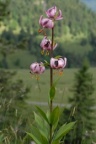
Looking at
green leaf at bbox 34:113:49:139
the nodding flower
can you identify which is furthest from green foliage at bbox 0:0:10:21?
the nodding flower

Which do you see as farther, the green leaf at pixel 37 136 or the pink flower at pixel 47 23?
the green leaf at pixel 37 136

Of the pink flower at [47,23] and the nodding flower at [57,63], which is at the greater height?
the pink flower at [47,23]

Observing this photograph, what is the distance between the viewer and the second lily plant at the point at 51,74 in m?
4.21

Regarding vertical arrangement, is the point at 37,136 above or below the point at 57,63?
below

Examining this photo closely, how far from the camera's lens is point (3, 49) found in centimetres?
3619

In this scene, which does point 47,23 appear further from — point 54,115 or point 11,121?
point 11,121

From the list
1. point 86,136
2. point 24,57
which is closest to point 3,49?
point 86,136

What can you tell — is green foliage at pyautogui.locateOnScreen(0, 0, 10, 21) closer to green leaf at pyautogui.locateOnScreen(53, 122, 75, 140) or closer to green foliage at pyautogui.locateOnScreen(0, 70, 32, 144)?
green foliage at pyautogui.locateOnScreen(0, 70, 32, 144)

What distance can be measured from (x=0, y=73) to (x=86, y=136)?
99.5ft

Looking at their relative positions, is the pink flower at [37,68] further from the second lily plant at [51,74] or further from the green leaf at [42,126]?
the green leaf at [42,126]

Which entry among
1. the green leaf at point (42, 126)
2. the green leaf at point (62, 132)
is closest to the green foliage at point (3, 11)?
the green leaf at point (42, 126)

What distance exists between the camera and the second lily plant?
421 cm

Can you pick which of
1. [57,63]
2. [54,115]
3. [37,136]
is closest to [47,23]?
[57,63]

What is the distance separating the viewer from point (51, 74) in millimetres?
4191
